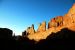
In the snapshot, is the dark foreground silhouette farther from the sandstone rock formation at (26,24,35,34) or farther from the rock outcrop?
the sandstone rock formation at (26,24,35,34)

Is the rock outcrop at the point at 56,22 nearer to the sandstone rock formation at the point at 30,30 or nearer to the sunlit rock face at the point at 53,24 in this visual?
the sunlit rock face at the point at 53,24

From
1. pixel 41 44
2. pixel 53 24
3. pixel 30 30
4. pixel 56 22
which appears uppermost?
pixel 56 22

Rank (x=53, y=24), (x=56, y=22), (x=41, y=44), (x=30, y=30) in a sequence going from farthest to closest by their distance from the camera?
1. (x=30, y=30)
2. (x=53, y=24)
3. (x=56, y=22)
4. (x=41, y=44)

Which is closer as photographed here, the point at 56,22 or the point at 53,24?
the point at 56,22

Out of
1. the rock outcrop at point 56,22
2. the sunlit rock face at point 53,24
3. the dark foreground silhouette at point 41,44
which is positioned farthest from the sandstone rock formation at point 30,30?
the dark foreground silhouette at point 41,44

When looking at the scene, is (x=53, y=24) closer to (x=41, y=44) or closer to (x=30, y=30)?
(x=30, y=30)

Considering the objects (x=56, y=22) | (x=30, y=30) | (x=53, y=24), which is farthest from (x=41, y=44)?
(x=30, y=30)

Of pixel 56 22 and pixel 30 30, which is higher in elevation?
pixel 56 22

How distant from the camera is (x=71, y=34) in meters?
58.7

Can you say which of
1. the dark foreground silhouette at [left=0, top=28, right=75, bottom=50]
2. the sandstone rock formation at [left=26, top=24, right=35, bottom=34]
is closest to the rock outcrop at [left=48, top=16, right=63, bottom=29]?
the sandstone rock formation at [left=26, top=24, right=35, bottom=34]

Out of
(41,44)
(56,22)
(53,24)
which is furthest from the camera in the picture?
(53,24)

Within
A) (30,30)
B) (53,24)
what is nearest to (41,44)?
(53,24)

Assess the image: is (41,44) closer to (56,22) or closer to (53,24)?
(53,24)

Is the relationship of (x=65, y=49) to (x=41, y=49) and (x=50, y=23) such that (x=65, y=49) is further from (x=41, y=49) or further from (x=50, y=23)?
(x=50, y=23)
